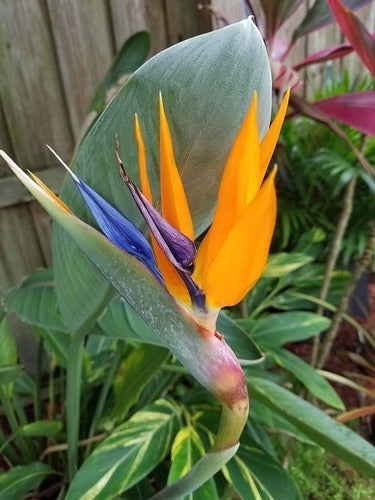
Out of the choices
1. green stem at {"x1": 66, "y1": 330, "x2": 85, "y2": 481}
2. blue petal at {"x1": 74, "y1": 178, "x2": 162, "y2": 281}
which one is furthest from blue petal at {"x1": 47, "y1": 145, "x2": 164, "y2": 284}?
green stem at {"x1": 66, "y1": 330, "x2": 85, "y2": 481}

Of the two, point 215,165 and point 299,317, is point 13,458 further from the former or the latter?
point 215,165

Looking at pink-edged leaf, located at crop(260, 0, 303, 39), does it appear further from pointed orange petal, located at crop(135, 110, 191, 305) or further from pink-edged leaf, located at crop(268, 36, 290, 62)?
pointed orange petal, located at crop(135, 110, 191, 305)

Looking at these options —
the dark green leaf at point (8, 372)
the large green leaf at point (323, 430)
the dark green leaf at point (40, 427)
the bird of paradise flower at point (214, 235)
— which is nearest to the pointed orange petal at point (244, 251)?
the bird of paradise flower at point (214, 235)

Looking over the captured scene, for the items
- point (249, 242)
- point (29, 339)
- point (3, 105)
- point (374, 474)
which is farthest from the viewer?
point (29, 339)

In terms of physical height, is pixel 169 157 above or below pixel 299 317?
above

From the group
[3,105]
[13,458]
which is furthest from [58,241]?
[3,105]

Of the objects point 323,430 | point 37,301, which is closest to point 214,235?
point 323,430
